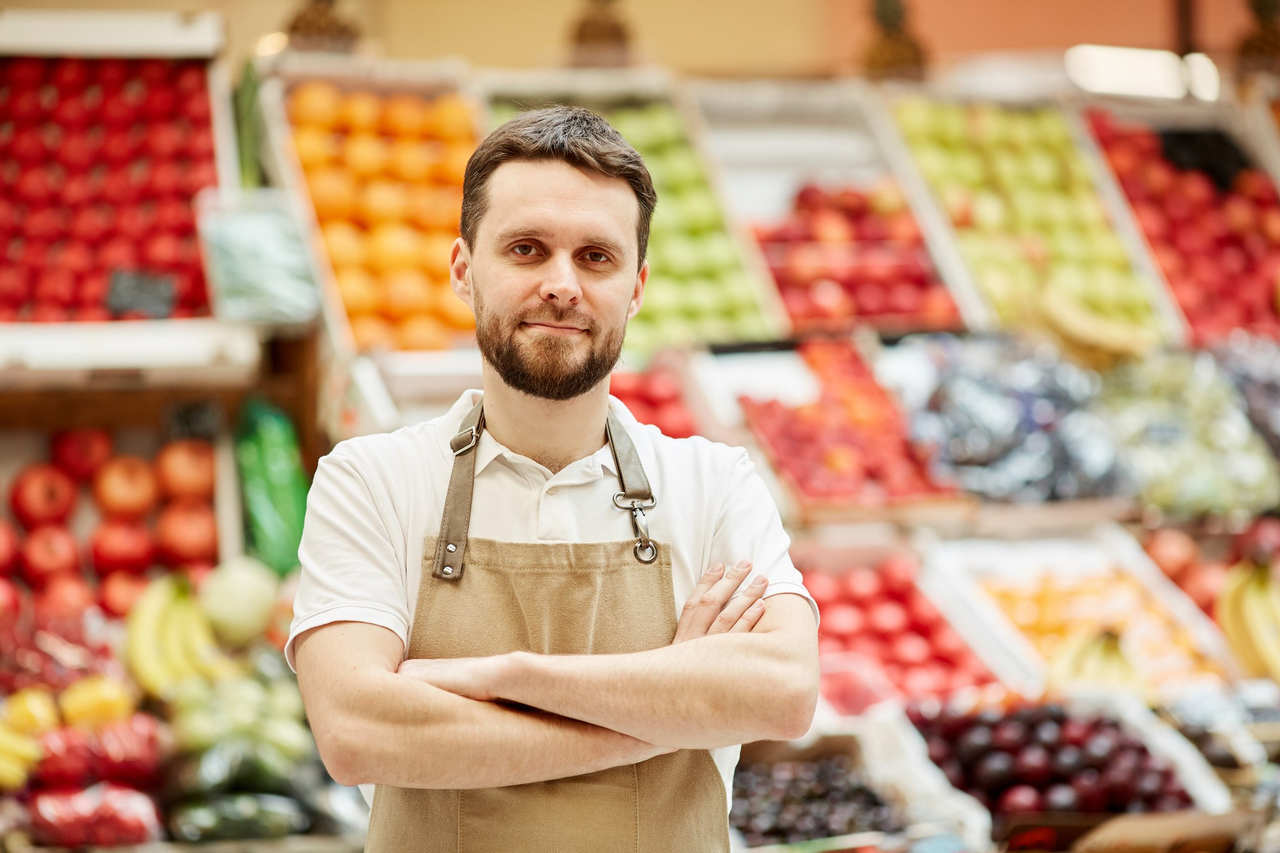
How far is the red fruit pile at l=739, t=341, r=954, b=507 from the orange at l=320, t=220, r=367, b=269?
1432 millimetres

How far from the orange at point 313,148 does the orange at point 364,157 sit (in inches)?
2.0

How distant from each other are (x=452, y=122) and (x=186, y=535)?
1.96 m

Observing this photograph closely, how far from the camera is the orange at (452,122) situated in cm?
555

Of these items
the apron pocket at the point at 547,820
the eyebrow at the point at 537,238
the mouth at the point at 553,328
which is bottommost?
the apron pocket at the point at 547,820

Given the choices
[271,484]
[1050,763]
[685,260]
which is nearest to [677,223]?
[685,260]

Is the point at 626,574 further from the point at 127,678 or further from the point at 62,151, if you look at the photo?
the point at 62,151

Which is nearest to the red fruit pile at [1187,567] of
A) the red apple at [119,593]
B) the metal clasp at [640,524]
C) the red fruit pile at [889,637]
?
the red fruit pile at [889,637]

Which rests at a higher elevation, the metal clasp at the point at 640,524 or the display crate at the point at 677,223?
the display crate at the point at 677,223

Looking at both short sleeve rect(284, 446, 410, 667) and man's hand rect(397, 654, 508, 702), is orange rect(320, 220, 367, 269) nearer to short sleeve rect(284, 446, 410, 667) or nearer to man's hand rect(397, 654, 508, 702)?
short sleeve rect(284, 446, 410, 667)

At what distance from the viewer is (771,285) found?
559 centimetres

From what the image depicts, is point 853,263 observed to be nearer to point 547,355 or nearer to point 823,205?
point 823,205

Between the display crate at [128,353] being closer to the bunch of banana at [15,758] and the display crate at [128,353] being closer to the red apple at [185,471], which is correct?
the red apple at [185,471]

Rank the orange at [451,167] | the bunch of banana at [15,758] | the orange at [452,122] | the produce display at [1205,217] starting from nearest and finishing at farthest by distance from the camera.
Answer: the bunch of banana at [15,758] → the orange at [451,167] → the orange at [452,122] → the produce display at [1205,217]

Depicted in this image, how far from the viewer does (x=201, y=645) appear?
3.99 metres
